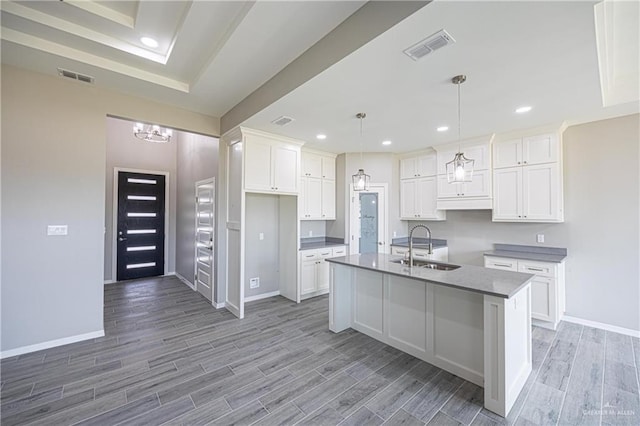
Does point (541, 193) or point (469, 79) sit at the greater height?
point (469, 79)

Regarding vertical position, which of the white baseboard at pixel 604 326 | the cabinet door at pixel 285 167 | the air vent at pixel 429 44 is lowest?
the white baseboard at pixel 604 326

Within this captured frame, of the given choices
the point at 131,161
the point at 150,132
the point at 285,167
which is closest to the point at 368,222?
the point at 285,167

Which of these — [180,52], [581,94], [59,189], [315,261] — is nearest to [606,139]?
[581,94]

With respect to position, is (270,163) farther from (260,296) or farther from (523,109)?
(523,109)

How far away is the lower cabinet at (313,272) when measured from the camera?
478 cm

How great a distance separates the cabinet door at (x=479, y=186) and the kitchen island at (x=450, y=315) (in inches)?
82.2

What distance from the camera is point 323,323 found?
379cm

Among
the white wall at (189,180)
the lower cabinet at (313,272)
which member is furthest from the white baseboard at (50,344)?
the lower cabinet at (313,272)

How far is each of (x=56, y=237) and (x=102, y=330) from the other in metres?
1.27

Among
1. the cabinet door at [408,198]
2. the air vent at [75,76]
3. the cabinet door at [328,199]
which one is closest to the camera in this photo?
the air vent at [75,76]

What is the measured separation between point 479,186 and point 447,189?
1.70 ft

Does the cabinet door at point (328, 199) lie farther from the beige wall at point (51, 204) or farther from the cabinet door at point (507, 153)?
the beige wall at point (51, 204)

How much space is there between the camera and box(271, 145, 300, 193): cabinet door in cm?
438

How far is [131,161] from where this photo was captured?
6090 millimetres
